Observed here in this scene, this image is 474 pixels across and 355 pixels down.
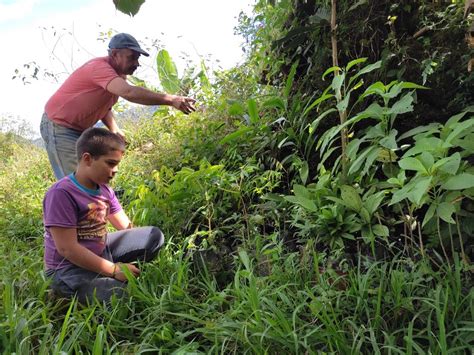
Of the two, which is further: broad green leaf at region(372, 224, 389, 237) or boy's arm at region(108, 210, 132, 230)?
boy's arm at region(108, 210, 132, 230)

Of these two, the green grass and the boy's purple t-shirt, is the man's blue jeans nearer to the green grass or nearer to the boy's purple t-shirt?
the boy's purple t-shirt

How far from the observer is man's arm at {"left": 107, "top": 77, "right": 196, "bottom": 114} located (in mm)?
2494

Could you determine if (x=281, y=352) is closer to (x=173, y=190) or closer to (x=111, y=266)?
(x=111, y=266)

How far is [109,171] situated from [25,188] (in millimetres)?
3224

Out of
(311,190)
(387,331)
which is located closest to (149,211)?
(311,190)

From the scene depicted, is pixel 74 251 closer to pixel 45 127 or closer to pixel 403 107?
pixel 45 127

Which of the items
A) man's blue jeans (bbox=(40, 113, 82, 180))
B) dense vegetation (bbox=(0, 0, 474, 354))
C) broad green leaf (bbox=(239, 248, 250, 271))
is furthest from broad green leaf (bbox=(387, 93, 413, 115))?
man's blue jeans (bbox=(40, 113, 82, 180))

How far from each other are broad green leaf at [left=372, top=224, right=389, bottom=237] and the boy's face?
1.27 metres

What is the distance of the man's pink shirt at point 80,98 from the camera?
2680 millimetres

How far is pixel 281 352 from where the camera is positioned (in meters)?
1.35

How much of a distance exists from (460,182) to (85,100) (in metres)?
2.34

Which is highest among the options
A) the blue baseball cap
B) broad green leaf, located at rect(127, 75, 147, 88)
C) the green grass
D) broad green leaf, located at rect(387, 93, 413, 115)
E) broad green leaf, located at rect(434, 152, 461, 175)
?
the blue baseball cap

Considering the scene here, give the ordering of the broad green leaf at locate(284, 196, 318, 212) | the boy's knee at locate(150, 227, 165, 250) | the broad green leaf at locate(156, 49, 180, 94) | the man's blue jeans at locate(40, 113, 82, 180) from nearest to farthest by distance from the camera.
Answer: the broad green leaf at locate(284, 196, 318, 212), the boy's knee at locate(150, 227, 165, 250), the man's blue jeans at locate(40, 113, 82, 180), the broad green leaf at locate(156, 49, 180, 94)

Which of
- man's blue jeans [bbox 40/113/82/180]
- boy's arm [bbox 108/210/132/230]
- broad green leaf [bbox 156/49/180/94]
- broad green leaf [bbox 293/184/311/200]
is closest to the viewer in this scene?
broad green leaf [bbox 293/184/311/200]
